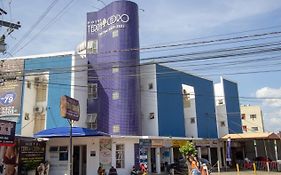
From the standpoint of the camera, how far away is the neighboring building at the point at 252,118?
8150cm

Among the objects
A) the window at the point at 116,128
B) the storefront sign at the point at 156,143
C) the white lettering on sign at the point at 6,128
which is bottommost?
the storefront sign at the point at 156,143

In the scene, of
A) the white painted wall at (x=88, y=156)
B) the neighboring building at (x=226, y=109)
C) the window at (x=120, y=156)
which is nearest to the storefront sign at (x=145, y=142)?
the window at (x=120, y=156)

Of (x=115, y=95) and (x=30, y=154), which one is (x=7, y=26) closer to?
(x=30, y=154)

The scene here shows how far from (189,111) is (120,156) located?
14752 mm

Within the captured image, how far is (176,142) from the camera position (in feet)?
125

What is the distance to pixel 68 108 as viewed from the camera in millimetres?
20922

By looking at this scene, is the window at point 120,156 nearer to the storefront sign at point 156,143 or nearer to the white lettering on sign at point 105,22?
the storefront sign at point 156,143

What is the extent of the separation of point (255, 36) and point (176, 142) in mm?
23584

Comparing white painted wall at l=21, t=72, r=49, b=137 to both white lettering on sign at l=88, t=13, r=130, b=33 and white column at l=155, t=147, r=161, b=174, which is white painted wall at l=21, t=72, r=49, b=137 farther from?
white column at l=155, t=147, r=161, b=174

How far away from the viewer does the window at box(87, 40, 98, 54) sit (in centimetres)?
3975

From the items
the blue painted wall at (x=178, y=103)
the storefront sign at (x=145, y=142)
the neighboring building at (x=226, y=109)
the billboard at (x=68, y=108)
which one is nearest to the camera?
the billboard at (x=68, y=108)

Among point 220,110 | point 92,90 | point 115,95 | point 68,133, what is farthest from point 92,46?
point 220,110

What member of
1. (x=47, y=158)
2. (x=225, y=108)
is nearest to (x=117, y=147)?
(x=47, y=158)

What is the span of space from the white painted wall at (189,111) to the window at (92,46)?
11542 millimetres
